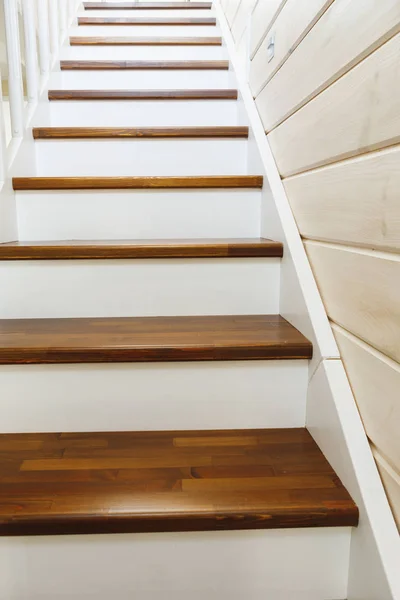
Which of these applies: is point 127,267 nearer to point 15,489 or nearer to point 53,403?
point 53,403

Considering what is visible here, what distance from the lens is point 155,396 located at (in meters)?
0.96

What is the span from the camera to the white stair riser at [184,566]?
0.74 meters

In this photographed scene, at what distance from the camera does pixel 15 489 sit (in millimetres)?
766

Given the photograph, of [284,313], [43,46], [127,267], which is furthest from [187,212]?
[43,46]

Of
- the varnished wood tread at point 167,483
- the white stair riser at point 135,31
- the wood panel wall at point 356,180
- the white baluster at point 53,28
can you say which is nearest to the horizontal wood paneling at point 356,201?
the wood panel wall at point 356,180

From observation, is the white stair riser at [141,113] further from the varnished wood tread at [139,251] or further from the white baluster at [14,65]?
the varnished wood tread at [139,251]

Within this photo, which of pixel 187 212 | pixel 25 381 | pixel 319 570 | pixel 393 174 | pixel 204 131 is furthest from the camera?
pixel 204 131

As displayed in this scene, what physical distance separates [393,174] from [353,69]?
0.88ft

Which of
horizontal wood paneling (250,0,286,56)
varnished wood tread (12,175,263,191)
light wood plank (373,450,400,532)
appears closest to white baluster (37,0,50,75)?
varnished wood tread (12,175,263,191)

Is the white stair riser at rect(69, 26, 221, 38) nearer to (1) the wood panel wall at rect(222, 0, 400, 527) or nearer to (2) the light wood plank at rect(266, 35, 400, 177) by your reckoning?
(1) the wood panel wall at rect(222, 0, 400, 527)

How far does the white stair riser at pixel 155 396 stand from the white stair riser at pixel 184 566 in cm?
27

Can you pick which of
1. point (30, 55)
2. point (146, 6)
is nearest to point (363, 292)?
point (30, 55)

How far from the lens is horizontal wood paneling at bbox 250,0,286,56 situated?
53.0 inches

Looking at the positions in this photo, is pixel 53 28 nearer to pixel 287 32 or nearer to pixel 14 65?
pixel 14 65
